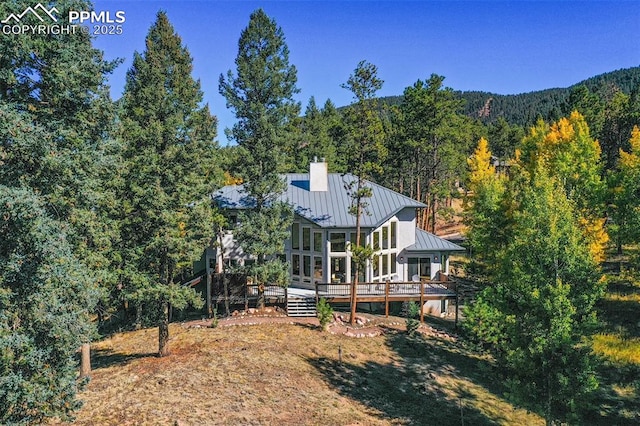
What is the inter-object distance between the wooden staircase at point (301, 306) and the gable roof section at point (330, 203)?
172 inches

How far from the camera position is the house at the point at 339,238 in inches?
966

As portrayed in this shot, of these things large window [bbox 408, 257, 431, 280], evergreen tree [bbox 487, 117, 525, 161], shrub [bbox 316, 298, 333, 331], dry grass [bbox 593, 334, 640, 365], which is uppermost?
evergreen tree [bbox 487, 117, 525, 161]

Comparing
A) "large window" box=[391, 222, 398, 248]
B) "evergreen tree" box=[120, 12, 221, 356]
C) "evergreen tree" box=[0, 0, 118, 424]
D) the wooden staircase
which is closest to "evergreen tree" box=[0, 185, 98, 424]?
"evergreen tree" box=[0, 0, 118, 424]

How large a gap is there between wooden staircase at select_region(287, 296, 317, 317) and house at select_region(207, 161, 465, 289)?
71.8 inches

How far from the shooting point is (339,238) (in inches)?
968

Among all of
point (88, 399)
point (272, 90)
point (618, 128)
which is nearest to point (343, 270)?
point (272, 90)

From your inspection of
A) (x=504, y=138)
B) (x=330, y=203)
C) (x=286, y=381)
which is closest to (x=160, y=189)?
(x=286, y=381)

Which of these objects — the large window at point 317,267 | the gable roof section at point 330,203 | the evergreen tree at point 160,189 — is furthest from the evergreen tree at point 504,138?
the evergreen tree at point 160,189

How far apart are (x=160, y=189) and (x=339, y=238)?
11.8m

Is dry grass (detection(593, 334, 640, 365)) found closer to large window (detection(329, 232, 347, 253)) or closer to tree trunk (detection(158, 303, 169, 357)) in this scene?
large window (detection(329, 232, 347, 253))

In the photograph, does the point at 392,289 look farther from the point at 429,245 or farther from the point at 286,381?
the point at 286,381

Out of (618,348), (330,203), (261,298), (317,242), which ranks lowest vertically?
(618,348)

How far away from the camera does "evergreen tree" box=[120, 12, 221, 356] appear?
1538cm

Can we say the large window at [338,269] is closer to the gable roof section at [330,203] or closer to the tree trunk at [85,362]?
the gable roof section at [330,203]
